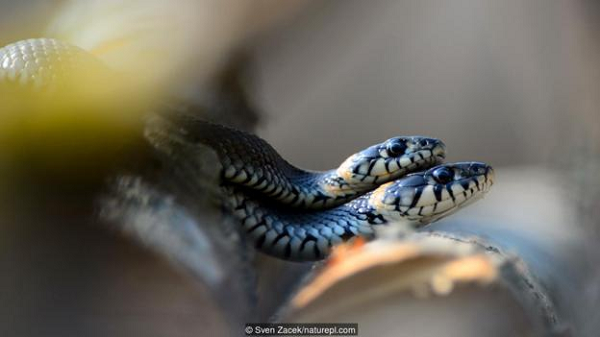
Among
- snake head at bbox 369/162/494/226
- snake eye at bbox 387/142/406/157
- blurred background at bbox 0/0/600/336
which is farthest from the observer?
snake eye at bbox 387/142/406/157

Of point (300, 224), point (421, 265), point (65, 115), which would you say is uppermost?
point (65, 115)

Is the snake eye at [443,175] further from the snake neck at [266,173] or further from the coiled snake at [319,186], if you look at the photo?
the snake neck at [266,173]

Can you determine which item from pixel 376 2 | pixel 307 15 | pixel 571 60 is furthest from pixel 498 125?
pixel 307 15

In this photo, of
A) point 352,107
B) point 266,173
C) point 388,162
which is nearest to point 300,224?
point 266,173

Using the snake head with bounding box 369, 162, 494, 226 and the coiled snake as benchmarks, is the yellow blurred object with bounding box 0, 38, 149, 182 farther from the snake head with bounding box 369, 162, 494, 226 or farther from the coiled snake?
the snake head with bounding box 369, 162, 494, 226

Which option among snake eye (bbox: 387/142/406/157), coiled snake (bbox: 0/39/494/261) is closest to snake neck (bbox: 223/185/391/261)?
coiled snake (bbox: 0/39/494/261)

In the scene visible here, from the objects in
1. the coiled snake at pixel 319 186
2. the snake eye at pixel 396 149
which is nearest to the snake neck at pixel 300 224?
the coiled snake at pixel 319 186

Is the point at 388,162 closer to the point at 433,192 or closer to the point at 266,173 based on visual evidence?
the point at 433,192
